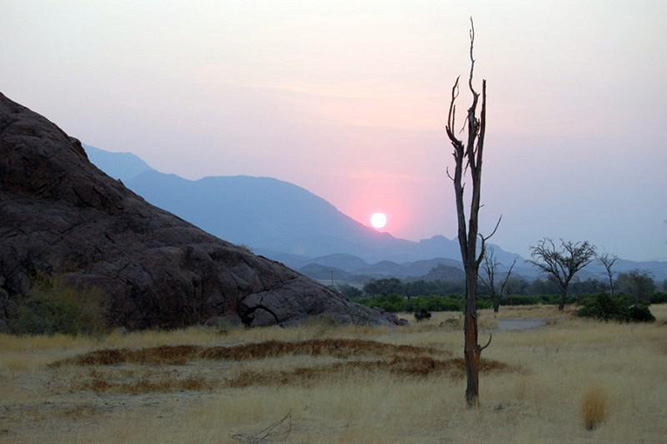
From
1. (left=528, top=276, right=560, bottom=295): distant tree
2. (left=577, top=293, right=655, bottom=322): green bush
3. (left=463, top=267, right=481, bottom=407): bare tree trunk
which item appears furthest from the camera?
(left=528, top=276, right=560, bottom=295): distant tree

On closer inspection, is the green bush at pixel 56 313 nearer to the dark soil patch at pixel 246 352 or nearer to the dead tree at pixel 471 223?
the dark soil patch at pixel 246 352

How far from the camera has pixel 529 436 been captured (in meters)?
11.1

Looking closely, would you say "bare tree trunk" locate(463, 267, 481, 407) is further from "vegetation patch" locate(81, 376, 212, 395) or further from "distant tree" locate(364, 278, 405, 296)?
"distant tree" locate(364, 278, 405, 296)

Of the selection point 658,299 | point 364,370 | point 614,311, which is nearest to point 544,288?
point 658,299

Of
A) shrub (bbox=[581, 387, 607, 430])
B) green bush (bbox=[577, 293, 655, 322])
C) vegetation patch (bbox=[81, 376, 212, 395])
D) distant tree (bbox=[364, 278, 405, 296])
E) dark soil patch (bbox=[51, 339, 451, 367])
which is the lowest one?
vegetation patch (bbox=[81, 376, 212, 395])

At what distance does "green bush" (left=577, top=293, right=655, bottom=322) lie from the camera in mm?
39562

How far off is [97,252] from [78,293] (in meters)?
4.40

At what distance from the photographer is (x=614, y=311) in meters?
42.8

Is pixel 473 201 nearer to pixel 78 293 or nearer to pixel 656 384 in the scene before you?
pixel 656 384

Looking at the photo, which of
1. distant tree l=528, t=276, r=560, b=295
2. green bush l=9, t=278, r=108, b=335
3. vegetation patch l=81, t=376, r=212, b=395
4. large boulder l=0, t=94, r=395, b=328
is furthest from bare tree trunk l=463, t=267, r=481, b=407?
distant tree l=528, t=276, r=560, b=295

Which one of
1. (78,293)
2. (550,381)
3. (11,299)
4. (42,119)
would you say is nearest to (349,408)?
(550,381)

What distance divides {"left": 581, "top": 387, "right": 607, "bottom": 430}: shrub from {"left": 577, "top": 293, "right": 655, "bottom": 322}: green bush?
28.8 metres

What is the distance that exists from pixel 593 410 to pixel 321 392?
5.76 meters

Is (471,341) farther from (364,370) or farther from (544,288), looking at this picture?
(544,288)
